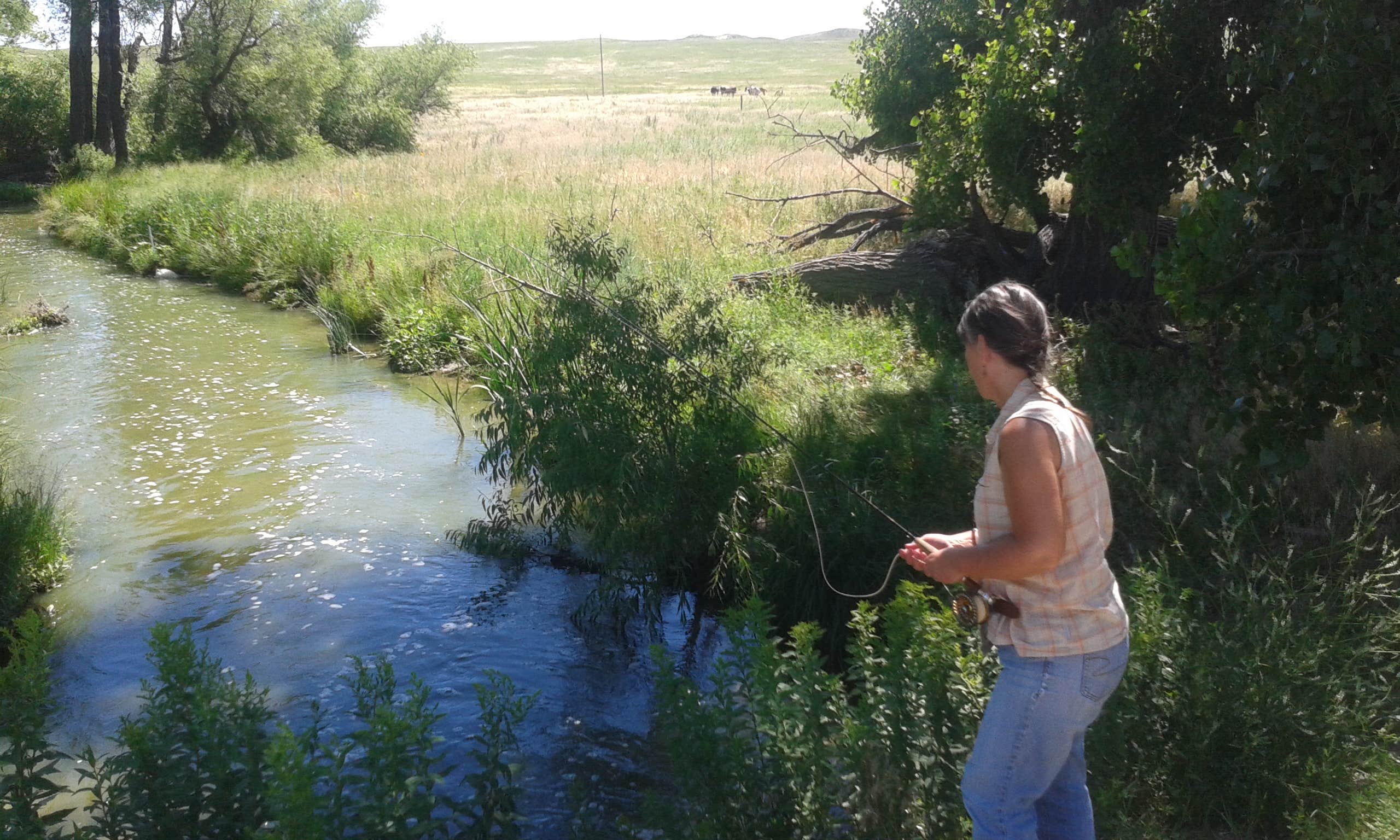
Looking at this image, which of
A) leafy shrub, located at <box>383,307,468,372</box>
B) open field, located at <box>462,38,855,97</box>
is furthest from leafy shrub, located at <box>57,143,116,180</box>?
open field, located at <box>462,38,855,97</box>

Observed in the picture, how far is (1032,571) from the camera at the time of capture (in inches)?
111

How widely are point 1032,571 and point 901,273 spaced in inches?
361

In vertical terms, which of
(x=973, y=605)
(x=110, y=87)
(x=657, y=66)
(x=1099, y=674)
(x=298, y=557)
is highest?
(x=657, y=66)

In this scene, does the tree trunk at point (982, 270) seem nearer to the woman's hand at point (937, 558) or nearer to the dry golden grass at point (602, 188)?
the dry golden grass at point (602, 188)

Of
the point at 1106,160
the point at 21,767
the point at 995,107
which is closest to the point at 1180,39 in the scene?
the point at 1106,160

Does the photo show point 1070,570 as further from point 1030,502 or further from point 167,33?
point 167,33

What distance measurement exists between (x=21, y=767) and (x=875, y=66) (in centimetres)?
1302

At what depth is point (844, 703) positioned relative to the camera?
4.01 metres

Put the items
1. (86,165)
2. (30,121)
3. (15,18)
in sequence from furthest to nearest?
1. (15,18)
2. (30,121)
3. (86,165)

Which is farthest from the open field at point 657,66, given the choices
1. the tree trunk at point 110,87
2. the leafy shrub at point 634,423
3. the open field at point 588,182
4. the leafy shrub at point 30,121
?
the leafy shrub at point 634,423

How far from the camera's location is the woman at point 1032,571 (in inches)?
110

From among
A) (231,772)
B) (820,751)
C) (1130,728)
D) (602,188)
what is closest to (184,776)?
(231,772)

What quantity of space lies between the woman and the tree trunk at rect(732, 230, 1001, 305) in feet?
27.4

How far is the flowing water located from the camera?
6074 millimetres
